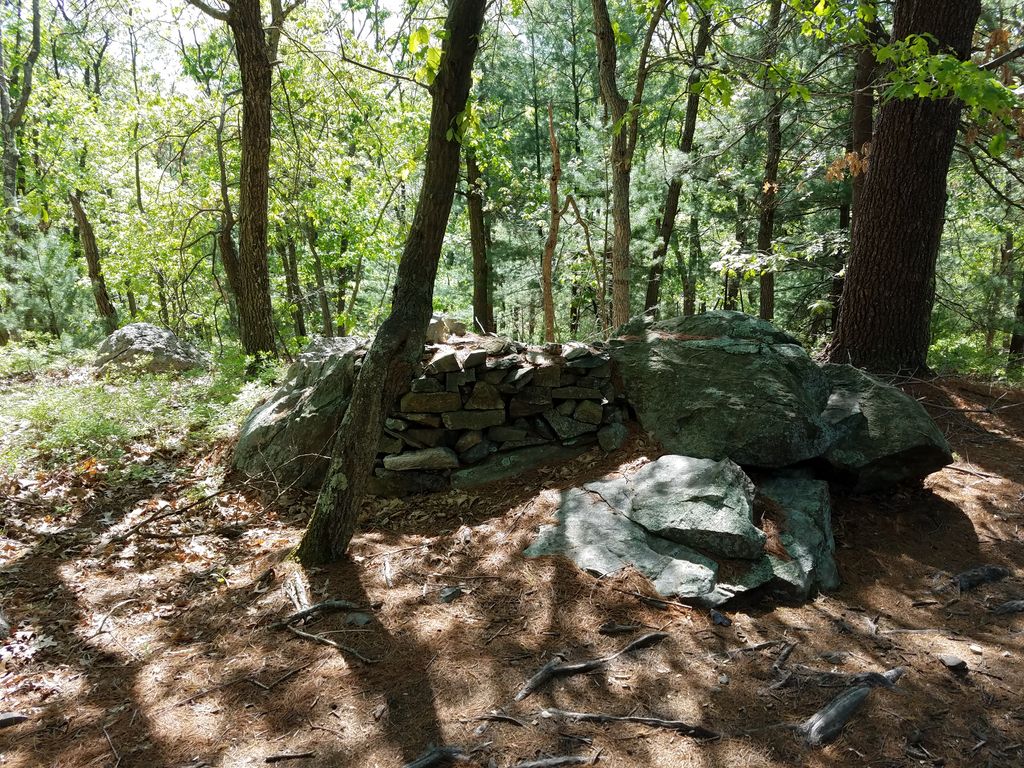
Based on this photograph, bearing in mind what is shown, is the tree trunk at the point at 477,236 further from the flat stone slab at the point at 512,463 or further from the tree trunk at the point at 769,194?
the flat stone slab at the point at 512,463

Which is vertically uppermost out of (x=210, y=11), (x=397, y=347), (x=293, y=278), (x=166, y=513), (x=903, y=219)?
(x=210, y=11)

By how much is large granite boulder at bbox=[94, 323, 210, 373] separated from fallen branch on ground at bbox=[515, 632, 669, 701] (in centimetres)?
908

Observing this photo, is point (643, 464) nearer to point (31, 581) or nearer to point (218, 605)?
point (218, 605)

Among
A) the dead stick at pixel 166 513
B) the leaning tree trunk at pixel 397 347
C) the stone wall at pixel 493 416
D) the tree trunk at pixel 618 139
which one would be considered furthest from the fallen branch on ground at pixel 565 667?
the tree trunk at pixel 618 139

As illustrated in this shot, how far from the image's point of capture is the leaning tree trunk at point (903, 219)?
5.34m

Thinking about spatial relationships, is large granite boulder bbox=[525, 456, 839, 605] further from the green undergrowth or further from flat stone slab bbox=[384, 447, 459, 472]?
the green undergrowth

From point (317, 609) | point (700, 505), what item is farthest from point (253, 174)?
point (700, 505)

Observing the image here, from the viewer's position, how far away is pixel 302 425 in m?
5.20

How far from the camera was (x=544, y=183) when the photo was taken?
56.2 ft

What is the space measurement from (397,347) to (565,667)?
211cm

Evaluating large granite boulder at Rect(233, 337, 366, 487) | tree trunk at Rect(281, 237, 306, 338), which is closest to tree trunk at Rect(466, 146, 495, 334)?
tree trunk at Rect(281, 237, 306, 338)

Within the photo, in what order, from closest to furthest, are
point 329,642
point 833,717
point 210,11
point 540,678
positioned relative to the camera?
Result: point 833,717
point 540,678
point 329,642
point 210,11

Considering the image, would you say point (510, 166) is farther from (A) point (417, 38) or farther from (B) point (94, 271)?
(A) point (417, 38)

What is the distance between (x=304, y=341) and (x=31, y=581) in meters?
7.88
